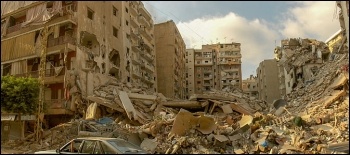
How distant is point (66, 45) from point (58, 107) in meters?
5.42

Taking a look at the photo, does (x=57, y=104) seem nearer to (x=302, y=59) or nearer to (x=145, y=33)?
(x=145, y=33)

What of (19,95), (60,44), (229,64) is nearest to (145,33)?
(60,44)

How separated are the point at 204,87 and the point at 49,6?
54.0 metres

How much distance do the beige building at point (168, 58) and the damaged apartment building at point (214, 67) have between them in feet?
64.4

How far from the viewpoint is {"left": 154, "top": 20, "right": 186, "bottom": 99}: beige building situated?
183 ft

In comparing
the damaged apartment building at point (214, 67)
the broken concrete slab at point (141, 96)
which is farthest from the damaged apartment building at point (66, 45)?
the damaged apartment building at point (214, 67)

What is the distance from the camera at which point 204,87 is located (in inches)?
3177

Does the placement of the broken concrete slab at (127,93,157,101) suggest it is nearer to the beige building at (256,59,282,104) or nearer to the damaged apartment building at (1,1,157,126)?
the damaged apartment building at (1,1,157,126)

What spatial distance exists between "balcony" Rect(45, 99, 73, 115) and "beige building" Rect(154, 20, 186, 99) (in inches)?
1142

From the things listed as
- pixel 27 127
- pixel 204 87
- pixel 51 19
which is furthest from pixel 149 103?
pixel 204 87

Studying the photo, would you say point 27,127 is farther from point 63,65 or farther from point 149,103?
point 149,103

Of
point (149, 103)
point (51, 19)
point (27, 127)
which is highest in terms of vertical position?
point (51, 19)

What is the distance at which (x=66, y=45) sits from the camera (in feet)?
90.9

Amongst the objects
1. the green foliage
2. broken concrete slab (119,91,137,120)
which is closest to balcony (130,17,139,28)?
broken concrete slab (119,91,137,120)
